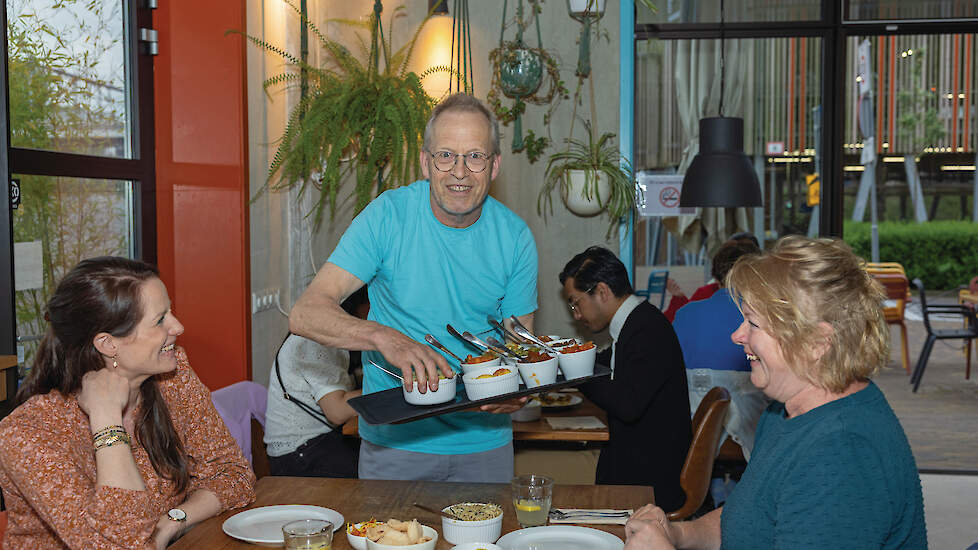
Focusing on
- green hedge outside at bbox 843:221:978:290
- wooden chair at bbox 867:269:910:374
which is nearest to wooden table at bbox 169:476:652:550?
green hedge outside at bbox 843:221:978:290

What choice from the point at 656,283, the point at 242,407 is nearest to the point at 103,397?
the point at 242,407

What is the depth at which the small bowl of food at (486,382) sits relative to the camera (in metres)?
1.89

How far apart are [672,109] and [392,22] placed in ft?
5.88

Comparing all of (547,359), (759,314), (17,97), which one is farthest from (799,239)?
(17,97)

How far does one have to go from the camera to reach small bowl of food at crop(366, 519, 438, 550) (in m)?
1.50

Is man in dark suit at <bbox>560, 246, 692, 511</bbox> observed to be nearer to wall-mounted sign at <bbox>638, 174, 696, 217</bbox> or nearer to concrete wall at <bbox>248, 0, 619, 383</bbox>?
concrete wall at <bbox>248, 0, 619, 383</bbox>

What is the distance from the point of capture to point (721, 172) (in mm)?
4164

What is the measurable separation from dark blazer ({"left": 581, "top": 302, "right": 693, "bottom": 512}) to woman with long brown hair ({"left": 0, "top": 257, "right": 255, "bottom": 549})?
135 cm

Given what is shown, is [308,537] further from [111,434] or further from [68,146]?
[68,146]

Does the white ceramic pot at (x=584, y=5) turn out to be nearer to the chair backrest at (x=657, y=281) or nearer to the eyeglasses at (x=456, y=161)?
the chair backrest at (x=657, y=281)

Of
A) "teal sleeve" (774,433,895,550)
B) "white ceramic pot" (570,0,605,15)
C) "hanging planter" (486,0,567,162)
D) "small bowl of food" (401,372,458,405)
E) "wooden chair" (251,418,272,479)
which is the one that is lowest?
"wooden chair" (251,418,272,479)

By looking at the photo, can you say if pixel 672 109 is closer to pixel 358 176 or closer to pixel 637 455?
pixel 358 176

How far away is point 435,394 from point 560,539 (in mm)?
378

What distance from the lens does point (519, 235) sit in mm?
2188
